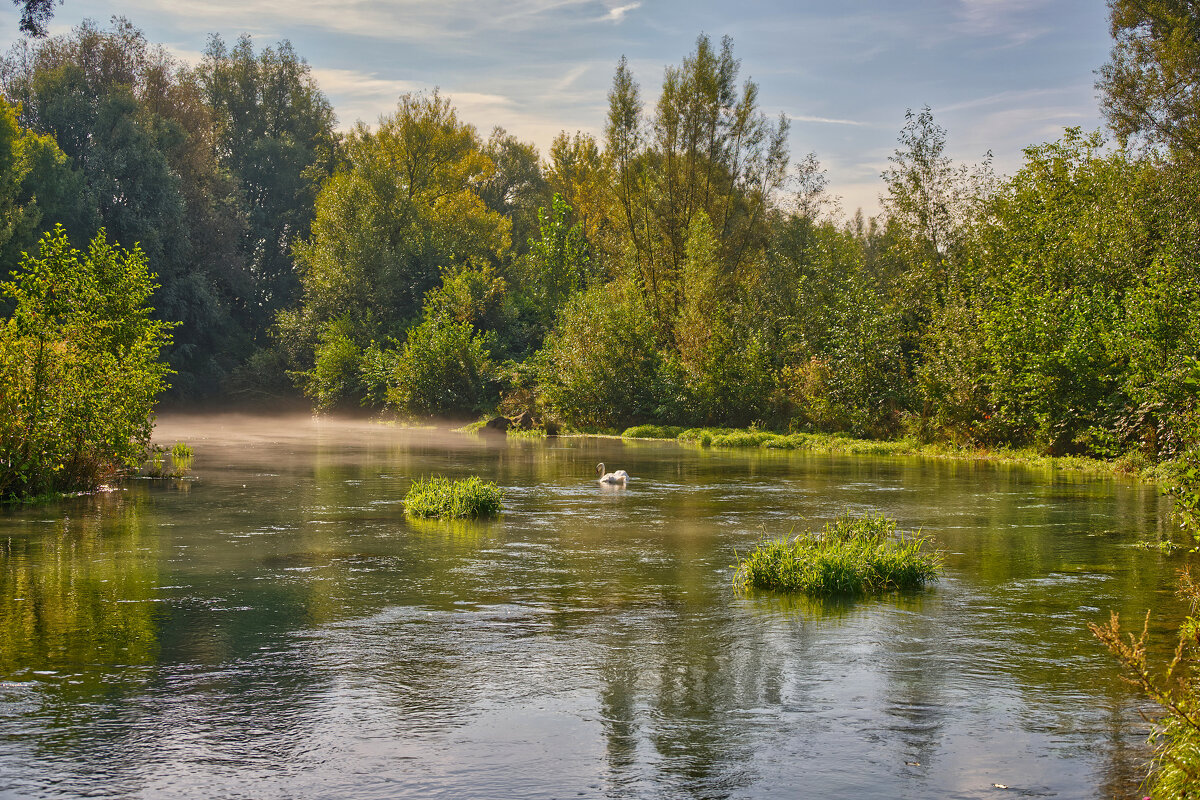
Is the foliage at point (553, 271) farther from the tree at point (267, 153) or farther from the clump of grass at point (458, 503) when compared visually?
the clump of grass at point (458, 503)

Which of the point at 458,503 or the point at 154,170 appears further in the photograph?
the point at 154,170

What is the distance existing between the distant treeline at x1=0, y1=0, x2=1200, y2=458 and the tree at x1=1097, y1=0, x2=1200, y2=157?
10 cm

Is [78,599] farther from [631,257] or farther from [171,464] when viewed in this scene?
[631,257]

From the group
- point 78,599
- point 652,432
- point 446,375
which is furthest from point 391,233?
point 78,599

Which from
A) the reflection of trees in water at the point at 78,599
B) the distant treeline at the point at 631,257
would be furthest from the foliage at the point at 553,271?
the reflection of trees in water at the point at 78,599

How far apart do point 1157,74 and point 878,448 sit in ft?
56.2

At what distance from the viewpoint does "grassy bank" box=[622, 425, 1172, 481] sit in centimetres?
2884

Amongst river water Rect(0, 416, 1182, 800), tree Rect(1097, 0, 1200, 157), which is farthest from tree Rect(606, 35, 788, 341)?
river water Rect(0, 416, 1182, 800)

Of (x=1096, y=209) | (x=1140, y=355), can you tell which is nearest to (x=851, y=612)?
(x=1140, y=355)

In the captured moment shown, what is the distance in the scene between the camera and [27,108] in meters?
63.1

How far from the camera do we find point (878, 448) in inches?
1481

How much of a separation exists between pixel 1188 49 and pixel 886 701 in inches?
1458

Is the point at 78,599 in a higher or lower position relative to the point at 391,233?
lower

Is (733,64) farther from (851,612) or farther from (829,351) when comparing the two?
(851,612)
